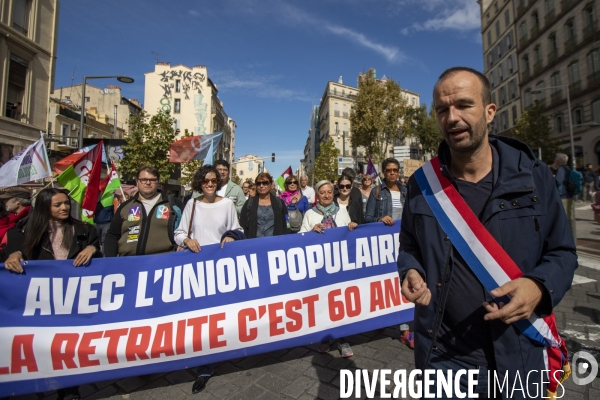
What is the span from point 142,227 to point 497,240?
3.27 metres

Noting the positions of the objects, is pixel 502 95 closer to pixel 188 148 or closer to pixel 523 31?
pixel 523 31

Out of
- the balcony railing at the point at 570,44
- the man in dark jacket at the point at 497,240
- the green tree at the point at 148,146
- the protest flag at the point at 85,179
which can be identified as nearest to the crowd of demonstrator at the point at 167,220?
the protest flag at the point at 85,179

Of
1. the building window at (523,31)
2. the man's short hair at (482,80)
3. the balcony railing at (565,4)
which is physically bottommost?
→ the man's short hair at (482,80)

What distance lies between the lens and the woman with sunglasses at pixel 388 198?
460cm

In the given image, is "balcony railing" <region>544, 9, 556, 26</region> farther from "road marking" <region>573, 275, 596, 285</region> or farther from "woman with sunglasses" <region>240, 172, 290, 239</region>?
"woman with sunglasses" <region>240, 172, 290, 239</region>

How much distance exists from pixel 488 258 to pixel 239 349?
2.40 metres

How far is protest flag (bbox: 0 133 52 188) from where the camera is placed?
6.10 metres

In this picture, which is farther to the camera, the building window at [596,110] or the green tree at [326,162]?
the green tree at [326,162]

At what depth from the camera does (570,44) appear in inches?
1110

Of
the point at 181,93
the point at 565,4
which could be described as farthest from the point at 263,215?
the point at 181,93

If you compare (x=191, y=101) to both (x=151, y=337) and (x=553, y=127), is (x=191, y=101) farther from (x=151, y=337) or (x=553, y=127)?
(x=151, y=337)

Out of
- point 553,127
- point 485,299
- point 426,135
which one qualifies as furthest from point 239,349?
point 426,135

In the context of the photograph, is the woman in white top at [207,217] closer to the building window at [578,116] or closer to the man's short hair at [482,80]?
the man's short hair at [482,80]

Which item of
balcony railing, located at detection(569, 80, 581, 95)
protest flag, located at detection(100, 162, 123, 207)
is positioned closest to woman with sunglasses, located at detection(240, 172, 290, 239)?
protest flag, located at detection(100, 162, 123, 207)
